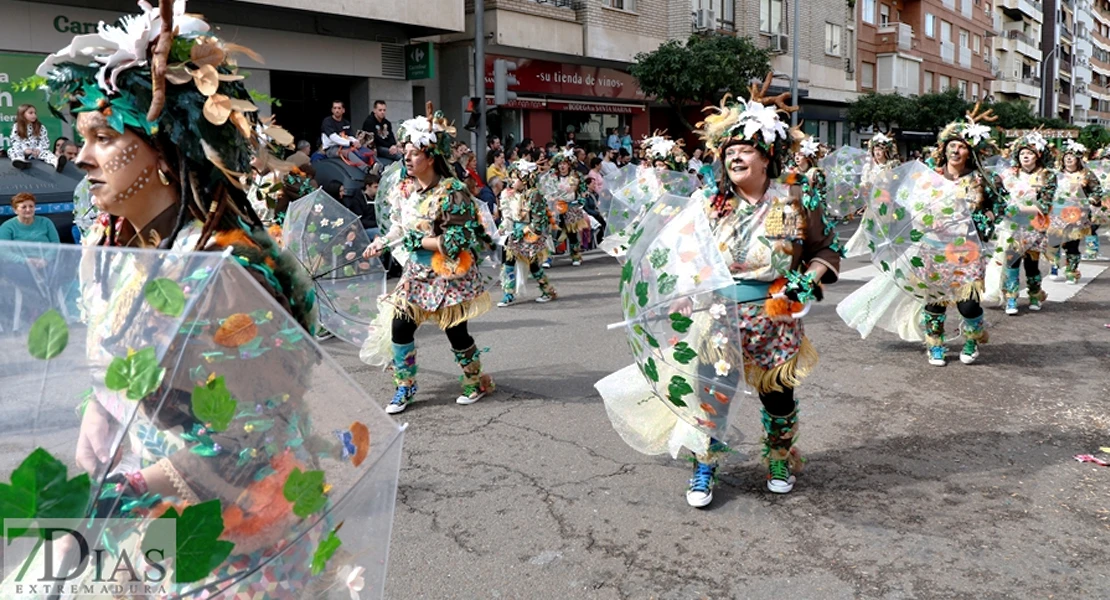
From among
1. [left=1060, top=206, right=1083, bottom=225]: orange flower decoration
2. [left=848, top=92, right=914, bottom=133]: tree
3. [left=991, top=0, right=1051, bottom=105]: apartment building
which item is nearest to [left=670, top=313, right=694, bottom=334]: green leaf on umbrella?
[left=1060, top=206, right=1083, bottom=225]: orange flower decoration

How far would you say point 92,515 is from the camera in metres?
1.67

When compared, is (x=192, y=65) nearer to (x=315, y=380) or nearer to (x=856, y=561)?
(x=315, y=380)

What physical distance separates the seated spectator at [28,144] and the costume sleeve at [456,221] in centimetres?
611

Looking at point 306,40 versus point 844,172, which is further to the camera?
point 844,172

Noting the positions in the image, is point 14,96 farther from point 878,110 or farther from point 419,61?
point 878,110

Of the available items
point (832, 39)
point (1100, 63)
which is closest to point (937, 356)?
point (832, 39)

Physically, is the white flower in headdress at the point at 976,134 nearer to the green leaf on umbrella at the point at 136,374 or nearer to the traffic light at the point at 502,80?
the green leaf on umbrella at the point at 136,374

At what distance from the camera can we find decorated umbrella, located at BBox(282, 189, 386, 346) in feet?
21.1

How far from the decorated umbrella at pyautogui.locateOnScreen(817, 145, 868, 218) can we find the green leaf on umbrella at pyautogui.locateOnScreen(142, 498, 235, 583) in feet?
60.4

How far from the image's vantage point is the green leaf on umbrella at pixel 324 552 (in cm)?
198

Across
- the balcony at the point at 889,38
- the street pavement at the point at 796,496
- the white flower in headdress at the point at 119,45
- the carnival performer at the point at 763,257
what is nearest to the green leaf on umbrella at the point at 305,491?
the white flower in headdress at the point at 119,45

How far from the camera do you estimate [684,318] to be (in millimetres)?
3938

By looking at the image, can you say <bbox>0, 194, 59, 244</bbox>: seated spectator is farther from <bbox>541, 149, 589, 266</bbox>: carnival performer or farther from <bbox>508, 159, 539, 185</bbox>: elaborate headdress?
<bbox>541, 149, 589, 266</bbox>: carnival performer

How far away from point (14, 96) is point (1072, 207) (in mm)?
14399
